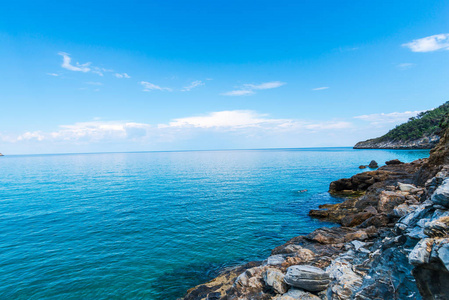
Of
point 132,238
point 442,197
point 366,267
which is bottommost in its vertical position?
point 132,238

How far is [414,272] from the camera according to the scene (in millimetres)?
7902

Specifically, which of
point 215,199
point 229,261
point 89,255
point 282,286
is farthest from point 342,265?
point 215,199

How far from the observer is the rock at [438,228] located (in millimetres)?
7902

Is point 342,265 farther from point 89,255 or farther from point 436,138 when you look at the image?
Result: point 436,138

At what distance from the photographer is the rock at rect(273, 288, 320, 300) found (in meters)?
10.2

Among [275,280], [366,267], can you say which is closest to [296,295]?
[275,280]

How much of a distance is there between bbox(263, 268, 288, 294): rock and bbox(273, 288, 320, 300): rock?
43 centimetres

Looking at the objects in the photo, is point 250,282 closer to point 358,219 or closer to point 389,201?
point 358,219

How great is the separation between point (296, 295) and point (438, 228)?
21.2 feet

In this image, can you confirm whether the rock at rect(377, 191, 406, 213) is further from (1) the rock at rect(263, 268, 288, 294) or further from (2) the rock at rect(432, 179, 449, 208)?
(1) the rock at rect(263, 268, 288, 294)

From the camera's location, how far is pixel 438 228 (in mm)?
8070

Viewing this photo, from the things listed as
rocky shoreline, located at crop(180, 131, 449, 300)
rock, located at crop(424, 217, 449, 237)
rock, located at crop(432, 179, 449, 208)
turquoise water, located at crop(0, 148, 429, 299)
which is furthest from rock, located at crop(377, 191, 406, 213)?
rock, located at crop(424, 217, 449, 237)

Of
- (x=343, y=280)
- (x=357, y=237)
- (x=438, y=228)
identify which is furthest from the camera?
(x=357, y=237)

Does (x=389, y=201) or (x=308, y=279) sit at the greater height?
(x=389, y=201)
